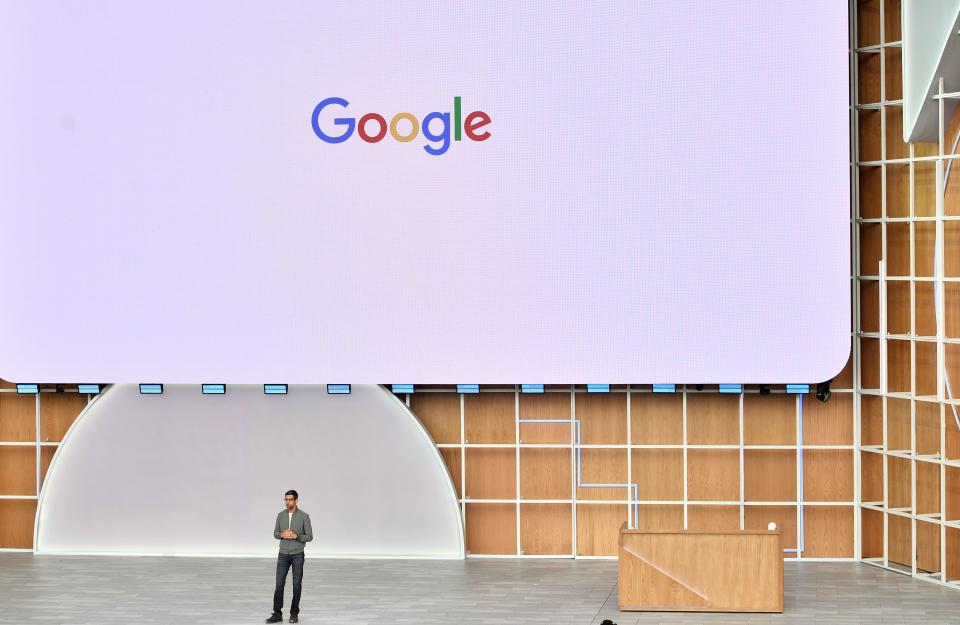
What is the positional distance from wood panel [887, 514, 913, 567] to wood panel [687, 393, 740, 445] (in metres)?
1.83

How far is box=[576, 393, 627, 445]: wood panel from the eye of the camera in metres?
13.8

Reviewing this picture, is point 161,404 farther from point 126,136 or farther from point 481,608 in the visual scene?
point 481,608

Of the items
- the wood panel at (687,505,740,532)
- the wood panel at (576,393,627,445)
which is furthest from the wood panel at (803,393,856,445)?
the wood panel at (576,393,627,445)

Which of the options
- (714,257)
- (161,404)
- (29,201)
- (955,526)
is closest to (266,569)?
(161,404)

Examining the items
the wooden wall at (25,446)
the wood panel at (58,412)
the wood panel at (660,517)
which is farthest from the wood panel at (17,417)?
the wood panel at (660,517)

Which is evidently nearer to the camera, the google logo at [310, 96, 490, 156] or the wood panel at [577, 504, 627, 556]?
the google logo at [310, 96, 490, 156]

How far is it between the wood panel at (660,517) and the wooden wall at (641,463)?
0.01 metres

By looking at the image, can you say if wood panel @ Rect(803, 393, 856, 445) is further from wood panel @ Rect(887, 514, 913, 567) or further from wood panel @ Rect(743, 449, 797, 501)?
wood panel @ Rect(887, 514, 913, 567)

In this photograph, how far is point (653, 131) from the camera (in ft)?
41.8

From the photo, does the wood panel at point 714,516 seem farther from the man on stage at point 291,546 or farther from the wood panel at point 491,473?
the man on stage at point 291,546

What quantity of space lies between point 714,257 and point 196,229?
5465 millimetres

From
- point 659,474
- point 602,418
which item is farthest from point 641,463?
point 602,418

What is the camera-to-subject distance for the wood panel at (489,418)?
1391 cm

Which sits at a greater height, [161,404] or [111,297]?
[111,297]
